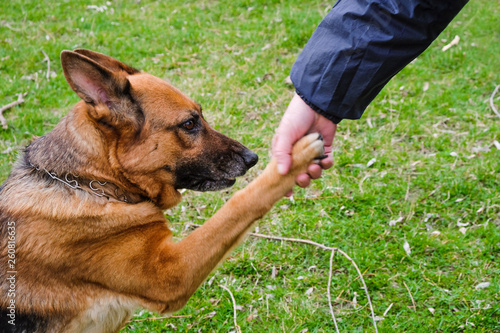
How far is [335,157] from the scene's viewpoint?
507 cm

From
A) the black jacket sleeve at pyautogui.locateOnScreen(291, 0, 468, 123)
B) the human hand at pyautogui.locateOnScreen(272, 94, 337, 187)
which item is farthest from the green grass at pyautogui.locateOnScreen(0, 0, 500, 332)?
the black jacket sleeve at pyautogui.locateOnScreen(291, 0, 468, 123)

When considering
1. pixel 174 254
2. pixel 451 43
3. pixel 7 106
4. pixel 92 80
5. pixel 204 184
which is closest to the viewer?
pixel 174 254

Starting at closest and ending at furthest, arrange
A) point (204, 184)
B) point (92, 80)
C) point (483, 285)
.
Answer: point (92, 80), point (204, 184), point (483, 285)

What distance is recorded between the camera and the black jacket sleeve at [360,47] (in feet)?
7.75

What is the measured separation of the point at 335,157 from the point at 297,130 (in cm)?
253

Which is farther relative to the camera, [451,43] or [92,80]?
[451,43]

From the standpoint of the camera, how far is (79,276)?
281cm

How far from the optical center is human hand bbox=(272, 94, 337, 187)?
8.60 ft

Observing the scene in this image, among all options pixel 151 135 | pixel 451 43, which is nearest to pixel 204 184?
pixel 151 135

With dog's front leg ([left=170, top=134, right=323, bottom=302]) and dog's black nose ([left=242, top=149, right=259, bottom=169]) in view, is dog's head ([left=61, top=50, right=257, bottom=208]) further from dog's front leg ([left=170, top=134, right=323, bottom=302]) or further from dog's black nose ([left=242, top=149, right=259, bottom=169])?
dog's front leg ([left=170, top=134, right=323, bottom=302])

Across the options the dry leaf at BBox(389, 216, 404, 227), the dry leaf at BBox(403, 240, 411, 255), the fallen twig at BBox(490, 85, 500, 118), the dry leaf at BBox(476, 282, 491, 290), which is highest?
the fallen twig at BBox(490, 85, 500, 118)

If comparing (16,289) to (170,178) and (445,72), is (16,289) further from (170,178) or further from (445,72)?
(445,72)

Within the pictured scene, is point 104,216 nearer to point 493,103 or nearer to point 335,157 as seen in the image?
point 335,157

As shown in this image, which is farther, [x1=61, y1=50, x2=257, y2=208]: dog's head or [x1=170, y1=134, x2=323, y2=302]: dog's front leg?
[x1=61, y1=50, x2=257, y2=208]: dog's head
